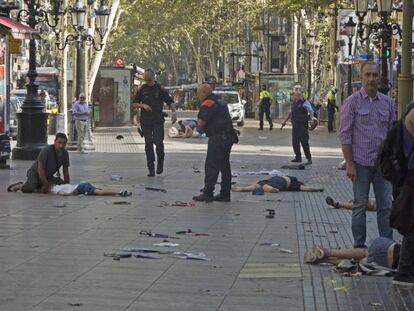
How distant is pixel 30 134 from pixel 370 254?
51.7 feet

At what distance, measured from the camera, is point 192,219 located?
12945mm

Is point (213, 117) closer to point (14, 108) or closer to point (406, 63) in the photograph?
point (406, 63)

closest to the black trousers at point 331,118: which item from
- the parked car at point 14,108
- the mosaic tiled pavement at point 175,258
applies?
the parked car at point 14,108

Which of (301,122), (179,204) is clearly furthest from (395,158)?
(301,122)

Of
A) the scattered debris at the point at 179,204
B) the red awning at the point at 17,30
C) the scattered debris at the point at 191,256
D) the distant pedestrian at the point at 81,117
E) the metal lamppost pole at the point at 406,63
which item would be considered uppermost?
the red awning at the point at 17,30

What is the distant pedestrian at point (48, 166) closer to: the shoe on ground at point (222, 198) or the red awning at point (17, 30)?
the shoe on ground at point (222, 198)

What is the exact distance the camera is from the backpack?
834 centimetres

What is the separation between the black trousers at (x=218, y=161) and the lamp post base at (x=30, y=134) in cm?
933

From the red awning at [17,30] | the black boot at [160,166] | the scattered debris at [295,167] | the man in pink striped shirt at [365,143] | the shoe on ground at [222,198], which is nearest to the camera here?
the man in pink striped shirt at [365,143]

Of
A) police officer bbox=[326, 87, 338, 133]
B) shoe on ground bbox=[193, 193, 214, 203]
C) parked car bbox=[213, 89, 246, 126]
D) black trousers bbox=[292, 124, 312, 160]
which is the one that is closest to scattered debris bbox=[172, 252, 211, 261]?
shoe on ground bbox=[193, 193, 214, 203]

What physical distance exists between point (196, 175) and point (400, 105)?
833 centimetres

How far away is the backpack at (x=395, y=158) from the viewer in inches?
328

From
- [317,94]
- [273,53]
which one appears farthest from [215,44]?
[317,94]

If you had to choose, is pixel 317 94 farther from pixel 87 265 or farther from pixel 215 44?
pixel 87 265
